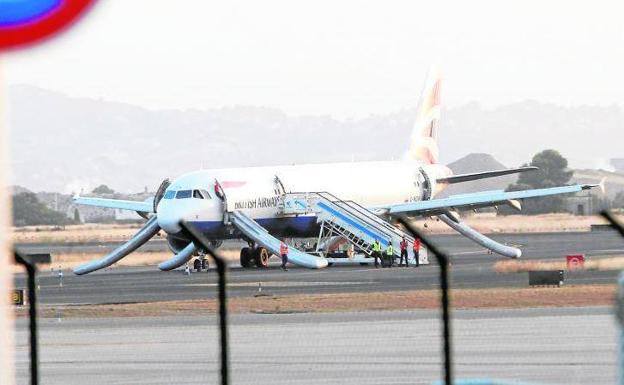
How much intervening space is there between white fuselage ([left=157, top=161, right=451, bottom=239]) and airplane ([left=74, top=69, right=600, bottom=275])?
0.04 m

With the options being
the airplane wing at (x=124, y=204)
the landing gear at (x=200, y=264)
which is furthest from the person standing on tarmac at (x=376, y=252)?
the airplane wing at (x=124, y=204)

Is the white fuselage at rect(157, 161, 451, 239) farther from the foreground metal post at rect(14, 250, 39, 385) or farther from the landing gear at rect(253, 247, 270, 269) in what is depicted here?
the foreground metal post at rect(14, 250, 39, 385)

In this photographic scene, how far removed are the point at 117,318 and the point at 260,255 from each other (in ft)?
82.7

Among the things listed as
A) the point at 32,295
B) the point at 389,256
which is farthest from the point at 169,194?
the point at 32,295

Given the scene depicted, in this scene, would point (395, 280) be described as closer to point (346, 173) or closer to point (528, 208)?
point (346, 173)

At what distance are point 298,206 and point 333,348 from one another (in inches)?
1407

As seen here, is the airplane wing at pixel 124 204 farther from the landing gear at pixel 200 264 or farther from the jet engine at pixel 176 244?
the landing gear at pixel 200 264

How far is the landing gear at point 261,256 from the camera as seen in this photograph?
2322 inches

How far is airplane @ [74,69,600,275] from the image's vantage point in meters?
56.3

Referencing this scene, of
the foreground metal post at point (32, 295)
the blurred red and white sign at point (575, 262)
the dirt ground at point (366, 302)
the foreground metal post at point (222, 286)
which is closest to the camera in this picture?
the foreground metal post at point (222, 286)

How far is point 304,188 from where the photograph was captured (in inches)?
2429

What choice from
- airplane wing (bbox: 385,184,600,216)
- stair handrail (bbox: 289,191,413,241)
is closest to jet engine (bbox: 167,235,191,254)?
stair handrail (bbox: 289,191,413,241)

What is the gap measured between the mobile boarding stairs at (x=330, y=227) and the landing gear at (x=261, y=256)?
0.86 metres

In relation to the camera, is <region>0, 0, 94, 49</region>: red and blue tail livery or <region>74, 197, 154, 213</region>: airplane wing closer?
<region>0, 0, 94, 49</region>: red and blue tail livery
